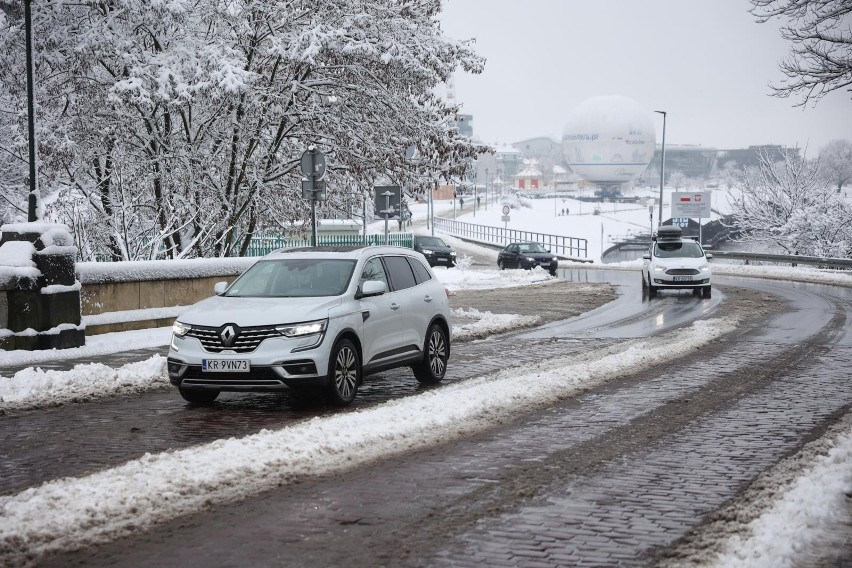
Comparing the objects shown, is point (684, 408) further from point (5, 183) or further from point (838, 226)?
point (838, 226)

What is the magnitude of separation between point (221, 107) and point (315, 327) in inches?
583

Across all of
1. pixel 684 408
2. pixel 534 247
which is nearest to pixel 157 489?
pixel 684 408

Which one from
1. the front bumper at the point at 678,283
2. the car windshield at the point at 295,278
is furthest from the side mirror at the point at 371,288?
the front bumper at the point at 678,283

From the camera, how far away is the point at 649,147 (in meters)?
163

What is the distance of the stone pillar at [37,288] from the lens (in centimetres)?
1548

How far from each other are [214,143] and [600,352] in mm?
12644

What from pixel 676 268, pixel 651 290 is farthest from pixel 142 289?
pixel 651 290

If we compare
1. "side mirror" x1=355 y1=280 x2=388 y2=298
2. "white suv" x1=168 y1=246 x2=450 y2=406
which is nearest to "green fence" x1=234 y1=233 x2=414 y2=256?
"white suv" x1=168 y1=246 x2=450 y2=406

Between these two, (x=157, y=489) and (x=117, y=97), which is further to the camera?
(x=117, y=97)

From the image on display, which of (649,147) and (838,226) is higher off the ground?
(649,147)

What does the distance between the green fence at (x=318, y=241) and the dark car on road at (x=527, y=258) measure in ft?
17.1

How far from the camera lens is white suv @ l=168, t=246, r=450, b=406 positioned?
10281 mm

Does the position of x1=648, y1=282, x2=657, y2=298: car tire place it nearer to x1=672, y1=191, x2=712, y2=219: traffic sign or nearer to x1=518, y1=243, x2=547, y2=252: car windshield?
x1=518, y1=243, x2=547, y2=252: car windshield

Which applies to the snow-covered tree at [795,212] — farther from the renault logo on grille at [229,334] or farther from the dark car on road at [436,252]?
the renault logo on grille at [229,334]
